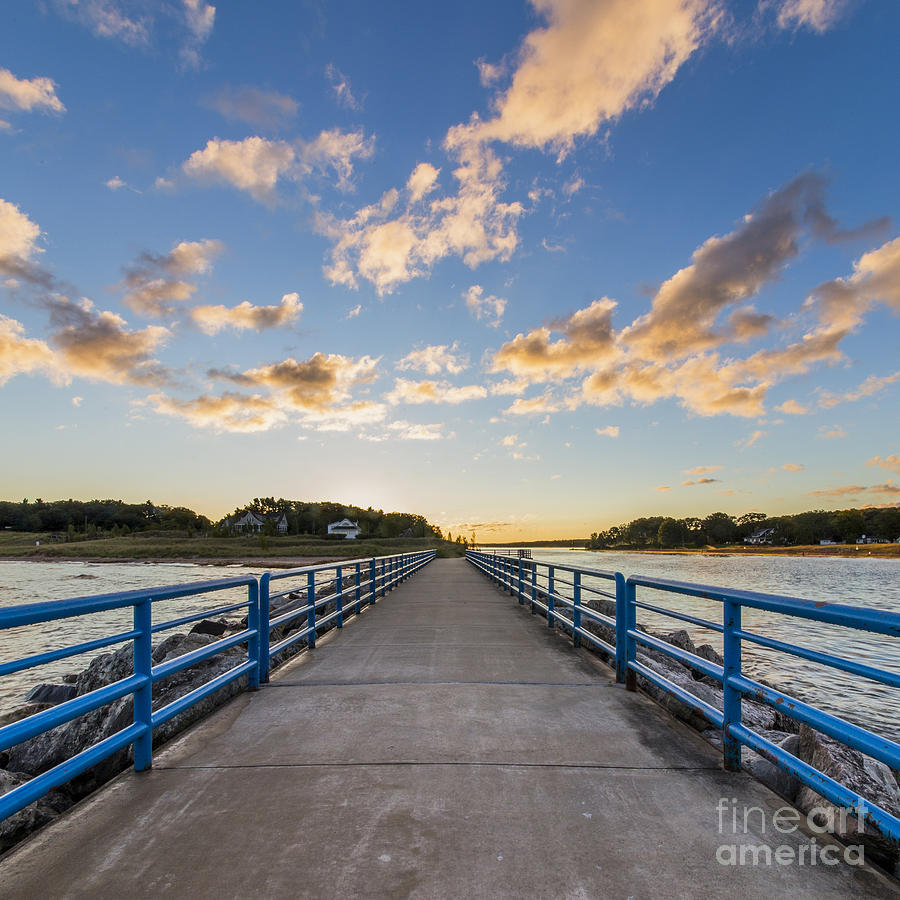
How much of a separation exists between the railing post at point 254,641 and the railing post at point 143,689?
1.87 metres

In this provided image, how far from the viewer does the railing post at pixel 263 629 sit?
5676mm

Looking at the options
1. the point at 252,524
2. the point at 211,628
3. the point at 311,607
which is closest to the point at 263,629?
the point at 311,607

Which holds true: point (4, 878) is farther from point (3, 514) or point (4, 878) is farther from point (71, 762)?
point (3, 514)

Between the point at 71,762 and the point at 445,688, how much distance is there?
3.34 m

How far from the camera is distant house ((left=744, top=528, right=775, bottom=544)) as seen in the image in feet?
629

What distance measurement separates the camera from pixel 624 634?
584 centimetres

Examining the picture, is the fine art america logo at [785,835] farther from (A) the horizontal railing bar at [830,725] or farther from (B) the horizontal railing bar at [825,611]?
(B) the horizontal railing bar at [825,611]

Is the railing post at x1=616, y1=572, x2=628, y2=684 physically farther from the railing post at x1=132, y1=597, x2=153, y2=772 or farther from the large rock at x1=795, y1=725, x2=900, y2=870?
the railing post at x1=132, y1=597, x2=153, y2=772

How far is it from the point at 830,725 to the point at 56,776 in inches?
148

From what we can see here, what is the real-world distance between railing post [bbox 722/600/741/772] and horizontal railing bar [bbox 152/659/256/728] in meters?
3.64

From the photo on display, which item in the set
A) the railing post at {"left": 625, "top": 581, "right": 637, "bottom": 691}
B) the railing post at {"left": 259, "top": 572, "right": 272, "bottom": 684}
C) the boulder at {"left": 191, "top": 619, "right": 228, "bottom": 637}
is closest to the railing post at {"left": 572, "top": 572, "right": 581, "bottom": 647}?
the railing post at {"left": 625, "top": 581, "right": 637, "bottom": 691}

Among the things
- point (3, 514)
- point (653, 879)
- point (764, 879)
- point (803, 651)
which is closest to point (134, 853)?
point (653, 879)

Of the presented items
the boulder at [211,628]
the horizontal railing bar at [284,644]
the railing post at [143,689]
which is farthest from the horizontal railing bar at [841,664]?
the boulder at [211,628]

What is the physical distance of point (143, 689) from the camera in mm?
3611
